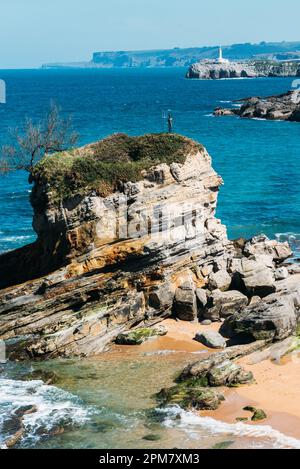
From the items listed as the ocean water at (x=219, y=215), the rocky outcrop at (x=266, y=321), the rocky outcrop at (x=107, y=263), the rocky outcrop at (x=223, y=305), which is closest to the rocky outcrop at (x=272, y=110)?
the ocean water at (x=219, y=215)

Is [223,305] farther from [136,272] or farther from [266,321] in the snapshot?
[136,272]

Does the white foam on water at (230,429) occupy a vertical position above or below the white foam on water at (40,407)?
above

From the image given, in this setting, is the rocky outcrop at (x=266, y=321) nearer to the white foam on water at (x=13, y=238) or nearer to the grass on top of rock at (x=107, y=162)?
the grass on top of rock at (x=107, y=162)

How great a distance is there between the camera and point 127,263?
106 ft

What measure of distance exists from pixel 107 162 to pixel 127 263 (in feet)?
16.7

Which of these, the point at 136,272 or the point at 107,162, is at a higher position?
the point at 107,162

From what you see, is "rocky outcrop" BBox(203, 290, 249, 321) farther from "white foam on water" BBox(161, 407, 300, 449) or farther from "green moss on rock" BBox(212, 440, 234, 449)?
"green moss on rock" BBox(212, 440, 234, 449)

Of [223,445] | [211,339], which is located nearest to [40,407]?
[223,445]

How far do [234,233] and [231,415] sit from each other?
26.1 meters

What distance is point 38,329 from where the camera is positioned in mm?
30375

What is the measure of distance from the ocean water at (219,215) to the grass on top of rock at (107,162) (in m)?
8.26

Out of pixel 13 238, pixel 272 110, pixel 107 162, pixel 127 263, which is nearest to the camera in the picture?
pixel 127 263

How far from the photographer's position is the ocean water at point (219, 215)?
2256cm

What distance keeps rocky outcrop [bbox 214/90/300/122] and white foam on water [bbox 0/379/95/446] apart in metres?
91.9
